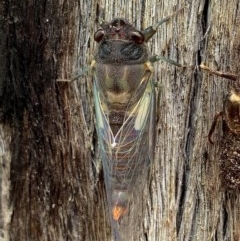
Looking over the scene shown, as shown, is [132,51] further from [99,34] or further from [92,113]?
[92,113]

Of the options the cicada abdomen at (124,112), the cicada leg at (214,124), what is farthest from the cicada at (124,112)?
the cicada leg at (214,124)

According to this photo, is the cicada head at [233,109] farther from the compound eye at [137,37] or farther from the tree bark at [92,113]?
the compound eye at [137,37]

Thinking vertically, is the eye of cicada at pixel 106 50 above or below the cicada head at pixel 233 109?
above

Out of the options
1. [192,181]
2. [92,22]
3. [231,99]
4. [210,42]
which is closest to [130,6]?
[92,22]

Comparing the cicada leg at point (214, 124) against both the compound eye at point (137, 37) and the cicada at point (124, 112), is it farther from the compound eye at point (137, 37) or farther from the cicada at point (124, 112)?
the compound eye at point (137, 37)

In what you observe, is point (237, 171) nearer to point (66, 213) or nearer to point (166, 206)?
point (166, 206)

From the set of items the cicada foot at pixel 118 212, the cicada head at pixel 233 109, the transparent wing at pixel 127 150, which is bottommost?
the cicada foot at pixel 118 212

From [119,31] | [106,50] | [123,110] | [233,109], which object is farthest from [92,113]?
[233,109]
